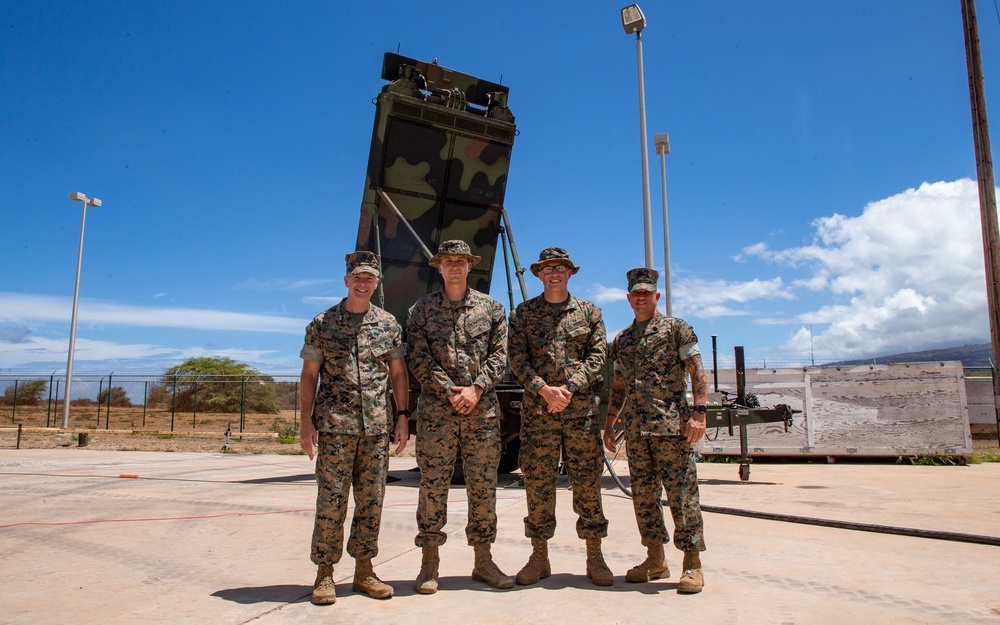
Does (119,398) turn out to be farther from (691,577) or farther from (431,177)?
(691,577)

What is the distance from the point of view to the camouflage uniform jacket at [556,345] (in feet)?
12.3

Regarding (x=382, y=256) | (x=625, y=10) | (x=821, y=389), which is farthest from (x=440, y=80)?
(x=821, y=389)

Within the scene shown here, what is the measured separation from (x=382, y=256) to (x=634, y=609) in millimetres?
5204

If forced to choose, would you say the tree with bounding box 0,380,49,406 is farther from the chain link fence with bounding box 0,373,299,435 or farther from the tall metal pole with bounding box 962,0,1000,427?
the tall metal pole with bounding box 962,0,1000,427

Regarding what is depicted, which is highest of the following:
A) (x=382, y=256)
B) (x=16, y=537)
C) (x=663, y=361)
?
(x=382, y=256)

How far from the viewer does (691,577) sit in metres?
3.39

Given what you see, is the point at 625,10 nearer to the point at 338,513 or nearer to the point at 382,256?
the point at 382,256

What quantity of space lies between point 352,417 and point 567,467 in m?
1.22

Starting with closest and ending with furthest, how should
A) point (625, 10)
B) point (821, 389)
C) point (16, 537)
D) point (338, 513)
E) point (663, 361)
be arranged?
point (338, 513)
point (663, 361)
point (16, 537)
point (625, 10)
point (821, 389)

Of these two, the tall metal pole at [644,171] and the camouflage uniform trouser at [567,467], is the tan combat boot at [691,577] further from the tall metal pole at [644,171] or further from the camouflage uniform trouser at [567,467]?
the tall metal pole at [644,171]

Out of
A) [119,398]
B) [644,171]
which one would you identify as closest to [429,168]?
[644,171]

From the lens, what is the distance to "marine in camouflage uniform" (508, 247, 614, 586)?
3654 millimetres

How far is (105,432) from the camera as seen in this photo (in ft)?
65.9

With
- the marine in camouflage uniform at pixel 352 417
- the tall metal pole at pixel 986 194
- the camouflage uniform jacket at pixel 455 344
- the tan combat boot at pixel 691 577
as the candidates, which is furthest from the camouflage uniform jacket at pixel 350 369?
the tall metal pole at pixel 986 194
